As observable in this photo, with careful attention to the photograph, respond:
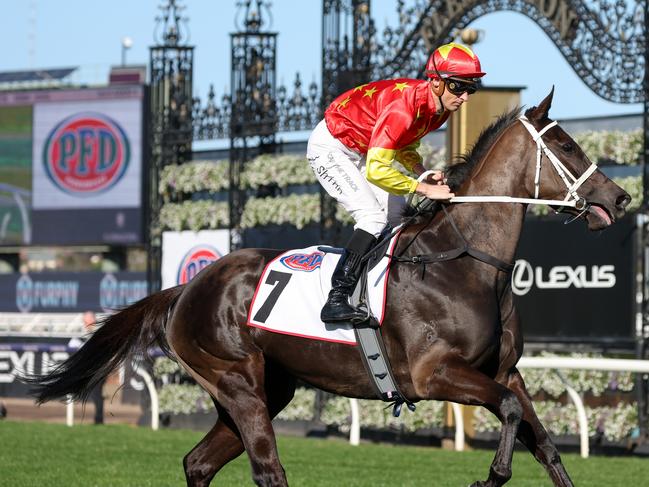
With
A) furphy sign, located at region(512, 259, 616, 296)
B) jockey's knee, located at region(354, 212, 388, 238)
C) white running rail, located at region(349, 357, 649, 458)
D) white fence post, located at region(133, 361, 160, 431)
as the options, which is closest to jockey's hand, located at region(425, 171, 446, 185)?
jockey's knee, located at region(354, 212, 388, 238)

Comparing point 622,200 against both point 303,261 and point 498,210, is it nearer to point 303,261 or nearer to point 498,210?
point 498,210

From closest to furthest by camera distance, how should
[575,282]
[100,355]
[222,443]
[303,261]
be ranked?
[303,261], [222,443], [100,355], [575,282]

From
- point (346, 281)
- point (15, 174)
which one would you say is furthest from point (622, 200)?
point (15, 174)

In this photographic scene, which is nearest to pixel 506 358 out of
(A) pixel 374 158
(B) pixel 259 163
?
(A) pixel 374 158

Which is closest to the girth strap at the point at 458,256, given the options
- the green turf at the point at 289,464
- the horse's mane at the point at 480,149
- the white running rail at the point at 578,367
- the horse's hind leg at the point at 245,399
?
the horse's mane at the point at 480,149

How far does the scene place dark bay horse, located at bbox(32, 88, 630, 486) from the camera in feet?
17.0

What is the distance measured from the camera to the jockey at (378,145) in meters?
5.38

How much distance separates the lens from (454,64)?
539 centimetres

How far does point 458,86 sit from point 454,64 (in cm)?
9

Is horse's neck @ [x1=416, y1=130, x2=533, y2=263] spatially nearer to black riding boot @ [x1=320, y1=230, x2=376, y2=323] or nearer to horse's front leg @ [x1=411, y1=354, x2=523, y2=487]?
black riding boot @ [x1=320, y1=230, x2=376, y2=323]

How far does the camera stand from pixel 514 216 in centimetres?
539

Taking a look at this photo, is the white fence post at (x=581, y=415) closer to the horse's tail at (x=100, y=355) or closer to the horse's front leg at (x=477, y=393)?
the horse's tail at (x=100, y=355)

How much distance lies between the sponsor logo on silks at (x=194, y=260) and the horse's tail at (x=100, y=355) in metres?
6.51

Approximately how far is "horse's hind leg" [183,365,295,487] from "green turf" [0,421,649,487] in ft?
5.37
